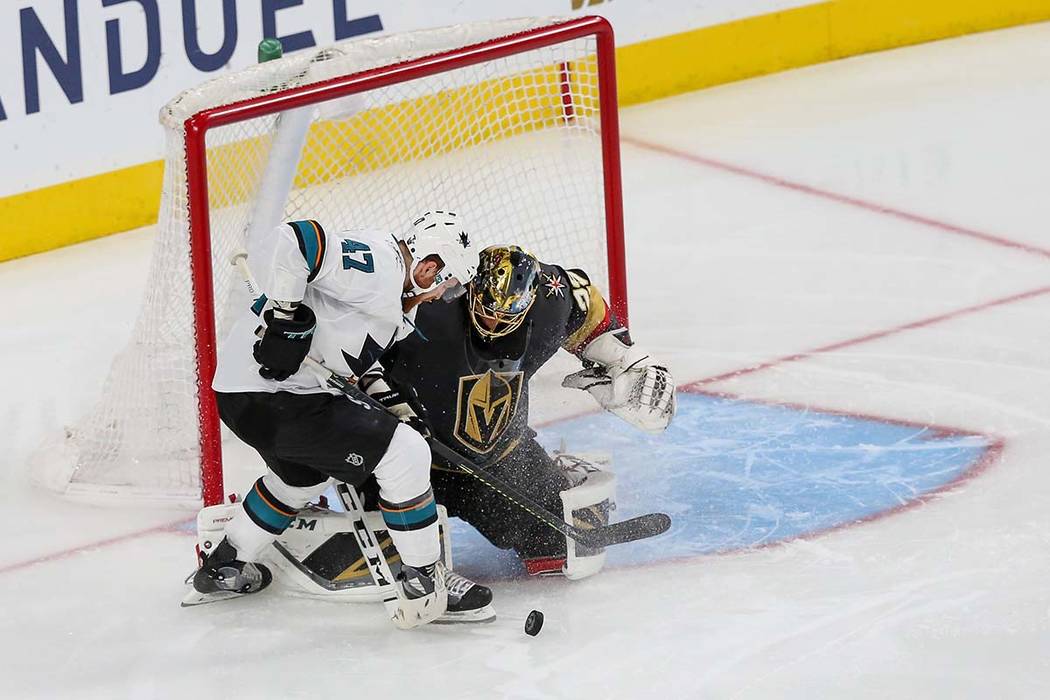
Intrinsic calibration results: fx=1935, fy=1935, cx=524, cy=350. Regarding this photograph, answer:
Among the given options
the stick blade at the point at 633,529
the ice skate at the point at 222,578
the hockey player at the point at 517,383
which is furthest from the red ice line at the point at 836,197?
the ice skate at the point at 222,578

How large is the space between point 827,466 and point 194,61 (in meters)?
2.54

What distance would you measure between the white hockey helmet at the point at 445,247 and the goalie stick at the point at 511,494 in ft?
0.75

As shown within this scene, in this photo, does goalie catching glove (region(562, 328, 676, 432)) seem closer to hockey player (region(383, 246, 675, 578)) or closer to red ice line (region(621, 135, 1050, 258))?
hockey player (region(383, 246, 675, 578))

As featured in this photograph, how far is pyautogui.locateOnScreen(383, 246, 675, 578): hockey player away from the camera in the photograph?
3717 mm

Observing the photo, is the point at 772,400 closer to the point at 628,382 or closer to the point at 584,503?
the point at 628,382

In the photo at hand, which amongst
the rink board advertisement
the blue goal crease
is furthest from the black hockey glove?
the rink board advertisement

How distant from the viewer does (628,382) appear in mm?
4035

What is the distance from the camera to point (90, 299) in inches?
220

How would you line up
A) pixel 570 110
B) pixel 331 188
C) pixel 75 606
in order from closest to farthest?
pixel 75 606 < pixel 331 188 < pixel 570 110

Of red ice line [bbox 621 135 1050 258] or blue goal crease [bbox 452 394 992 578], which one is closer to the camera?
blue goal crease [bbox 452 394 992 578]

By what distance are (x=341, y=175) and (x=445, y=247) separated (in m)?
1.25

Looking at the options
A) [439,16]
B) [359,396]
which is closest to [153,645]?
[359,396]

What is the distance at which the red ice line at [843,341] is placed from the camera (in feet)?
13.6

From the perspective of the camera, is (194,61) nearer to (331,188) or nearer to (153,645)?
(331,188)
